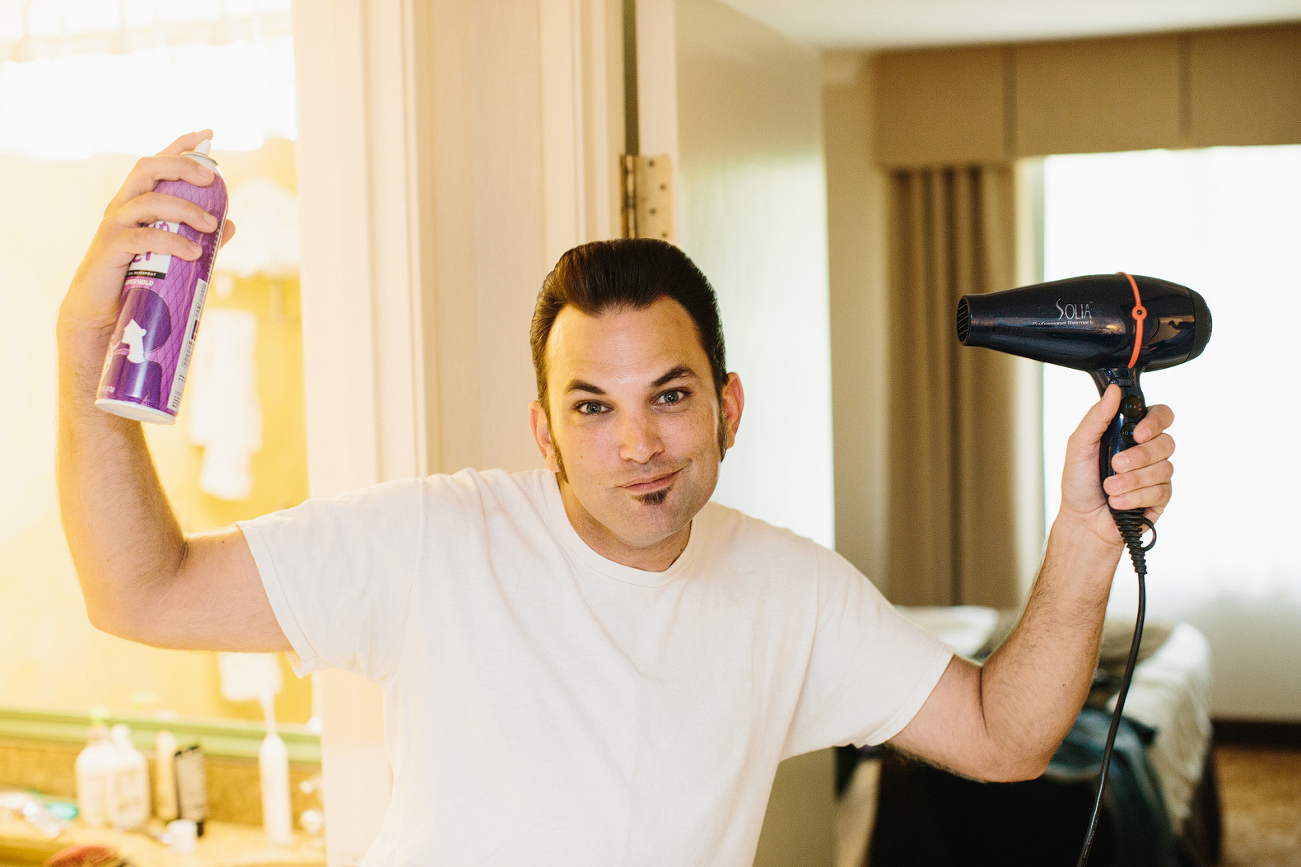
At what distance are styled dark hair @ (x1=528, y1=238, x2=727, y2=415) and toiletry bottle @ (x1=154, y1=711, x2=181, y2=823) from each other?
56.6 inches

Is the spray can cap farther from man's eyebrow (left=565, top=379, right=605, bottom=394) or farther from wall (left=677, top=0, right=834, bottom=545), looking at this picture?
wall (left=677, top=0, right=834, bottom=545)

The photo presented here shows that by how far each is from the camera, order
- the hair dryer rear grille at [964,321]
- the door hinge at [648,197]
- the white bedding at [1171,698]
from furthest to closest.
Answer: the white bedding at [1171,698]
the door hinge at [648,197]
the hair dryer rear grille at [964,321]

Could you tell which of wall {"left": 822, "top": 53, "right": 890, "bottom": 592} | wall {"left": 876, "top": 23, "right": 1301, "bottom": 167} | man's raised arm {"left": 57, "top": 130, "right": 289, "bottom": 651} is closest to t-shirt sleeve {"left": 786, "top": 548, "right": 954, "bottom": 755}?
man's raised arm {"left": 57, "top": 130, "right": 289, "bottom": 651}

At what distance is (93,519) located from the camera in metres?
0.88

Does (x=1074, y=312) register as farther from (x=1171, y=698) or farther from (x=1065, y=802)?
(x=1171, y=698)

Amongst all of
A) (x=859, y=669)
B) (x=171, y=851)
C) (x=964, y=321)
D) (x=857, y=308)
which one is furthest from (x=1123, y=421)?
(x=857, y=308)

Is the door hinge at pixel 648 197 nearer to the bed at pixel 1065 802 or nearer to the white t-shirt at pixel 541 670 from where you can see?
the white t-shirt at pixel 541 670

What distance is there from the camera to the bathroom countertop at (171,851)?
1982mm

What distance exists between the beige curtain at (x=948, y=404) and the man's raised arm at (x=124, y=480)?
13.7 ft

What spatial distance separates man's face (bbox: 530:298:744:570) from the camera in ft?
3.49

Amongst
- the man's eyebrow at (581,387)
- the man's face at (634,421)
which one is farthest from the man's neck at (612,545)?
the man's eyebrow at (581,387)

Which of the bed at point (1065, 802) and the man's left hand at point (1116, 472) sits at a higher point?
the man's left hand at point (1116, 472)

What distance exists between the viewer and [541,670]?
3.45 feet

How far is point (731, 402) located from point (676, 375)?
0.46ft
